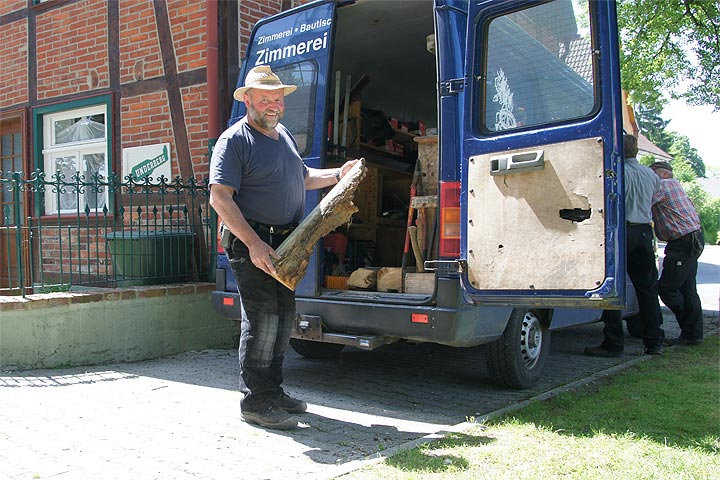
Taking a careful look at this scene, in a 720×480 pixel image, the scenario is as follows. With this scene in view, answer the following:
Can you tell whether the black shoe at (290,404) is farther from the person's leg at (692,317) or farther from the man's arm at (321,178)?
the person's leg at (692,317)

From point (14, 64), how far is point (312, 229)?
295 inches

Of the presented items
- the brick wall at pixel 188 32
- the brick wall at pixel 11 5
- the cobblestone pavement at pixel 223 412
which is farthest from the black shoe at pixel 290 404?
the brick wall at pixel 11 5

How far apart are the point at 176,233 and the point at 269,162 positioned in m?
3.08

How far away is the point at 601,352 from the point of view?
19.7 ft

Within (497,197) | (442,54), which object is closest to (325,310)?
(497,197)

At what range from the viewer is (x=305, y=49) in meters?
4.98

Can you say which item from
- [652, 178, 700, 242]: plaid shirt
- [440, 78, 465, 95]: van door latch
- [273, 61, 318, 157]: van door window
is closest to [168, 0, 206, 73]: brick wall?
[273, 61, 318, 157]: van door window

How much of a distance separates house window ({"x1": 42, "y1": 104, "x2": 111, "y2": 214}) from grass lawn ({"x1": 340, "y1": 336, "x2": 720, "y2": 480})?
19.9 feet

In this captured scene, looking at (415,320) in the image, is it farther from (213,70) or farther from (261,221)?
(213,70)

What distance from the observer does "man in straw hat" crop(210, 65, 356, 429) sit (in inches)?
148

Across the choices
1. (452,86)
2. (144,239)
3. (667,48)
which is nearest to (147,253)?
(144,239)

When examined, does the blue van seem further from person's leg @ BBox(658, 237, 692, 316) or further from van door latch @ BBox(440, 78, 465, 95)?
person's leg @ BBox(658, 237, 692, 316)

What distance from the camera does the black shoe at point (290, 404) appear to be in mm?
4023

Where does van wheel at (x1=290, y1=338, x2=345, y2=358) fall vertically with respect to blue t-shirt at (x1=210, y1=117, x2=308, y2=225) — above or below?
below
